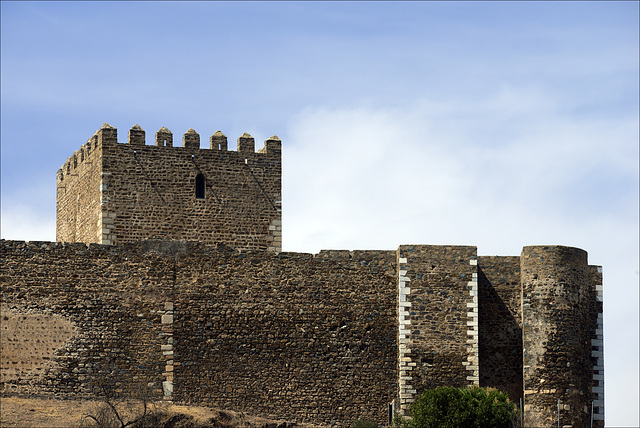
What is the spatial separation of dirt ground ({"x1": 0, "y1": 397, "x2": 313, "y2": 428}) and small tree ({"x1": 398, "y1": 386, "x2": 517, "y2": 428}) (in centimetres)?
289

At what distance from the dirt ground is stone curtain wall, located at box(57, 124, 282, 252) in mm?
5191

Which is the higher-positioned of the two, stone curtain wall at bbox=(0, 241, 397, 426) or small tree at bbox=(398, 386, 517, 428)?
stone curtain wall at bbox=(0, 241, 397, 426)

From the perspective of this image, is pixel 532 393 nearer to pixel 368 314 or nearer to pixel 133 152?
pixel 368 314

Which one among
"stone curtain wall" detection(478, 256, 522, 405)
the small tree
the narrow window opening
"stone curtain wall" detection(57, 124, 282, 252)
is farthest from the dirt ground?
the narrow window opening

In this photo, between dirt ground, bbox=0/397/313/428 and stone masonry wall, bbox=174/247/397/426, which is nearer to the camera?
dirt ground, bbox=0/397/313/428

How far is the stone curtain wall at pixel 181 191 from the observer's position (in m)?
42.5

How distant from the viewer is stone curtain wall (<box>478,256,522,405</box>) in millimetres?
41188

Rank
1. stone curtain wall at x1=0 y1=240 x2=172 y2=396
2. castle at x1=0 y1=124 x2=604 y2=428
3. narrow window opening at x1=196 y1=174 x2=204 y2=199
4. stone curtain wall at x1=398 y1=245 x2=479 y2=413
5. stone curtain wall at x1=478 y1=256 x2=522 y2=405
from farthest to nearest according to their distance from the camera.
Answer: narrow window opening at x1=196 y1=174 x2=204 y2=199 < stone curtain wall at x1=478 y1=256 x2=522 y2=405 < stone curtain wall at x1=398 y1=245 x2=479 y2=413 < castle at x1=0 y1=124 x2=604 y2=428 < stone curtain wall at x1=0 y1=240 x2=172 y2=396

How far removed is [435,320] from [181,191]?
25.3 feet

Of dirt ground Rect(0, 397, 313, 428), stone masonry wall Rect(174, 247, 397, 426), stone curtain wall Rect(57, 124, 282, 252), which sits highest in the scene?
stone curtain wall Rect(57, 124, 282, 252)

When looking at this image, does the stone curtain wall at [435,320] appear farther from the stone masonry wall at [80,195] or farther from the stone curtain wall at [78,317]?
the stone masonry wall at [80,195]

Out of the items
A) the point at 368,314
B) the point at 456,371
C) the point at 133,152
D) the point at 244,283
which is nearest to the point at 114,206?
the point at 133,152

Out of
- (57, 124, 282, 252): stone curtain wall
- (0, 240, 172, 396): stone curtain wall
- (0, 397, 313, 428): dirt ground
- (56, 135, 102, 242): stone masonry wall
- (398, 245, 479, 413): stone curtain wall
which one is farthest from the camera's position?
(56, 135, 102, 242): stone masonry wall

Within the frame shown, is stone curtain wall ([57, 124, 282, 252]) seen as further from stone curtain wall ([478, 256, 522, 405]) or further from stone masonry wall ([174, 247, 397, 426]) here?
stone curtain wall ([478, 256, 522, 405])
